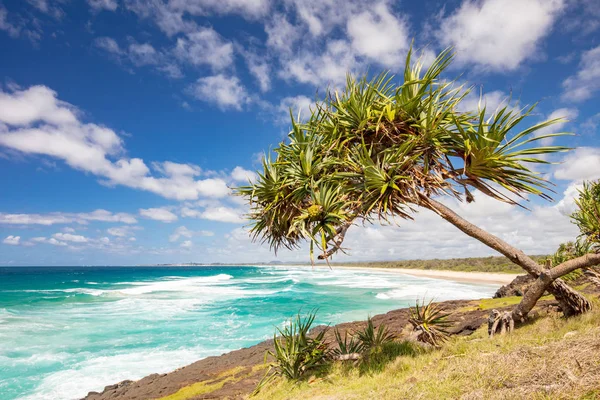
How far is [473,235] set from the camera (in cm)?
636

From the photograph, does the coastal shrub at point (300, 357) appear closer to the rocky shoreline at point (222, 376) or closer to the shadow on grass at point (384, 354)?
the shadow on grass at point (384, 354)

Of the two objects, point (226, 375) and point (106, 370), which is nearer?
point (226, 375)

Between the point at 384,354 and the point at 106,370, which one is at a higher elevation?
the point at 384,354

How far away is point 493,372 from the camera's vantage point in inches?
175

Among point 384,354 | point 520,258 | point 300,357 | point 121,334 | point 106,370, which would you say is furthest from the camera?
point 121,334

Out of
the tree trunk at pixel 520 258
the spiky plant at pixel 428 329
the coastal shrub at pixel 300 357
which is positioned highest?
the tree trunk at pixel 520 258

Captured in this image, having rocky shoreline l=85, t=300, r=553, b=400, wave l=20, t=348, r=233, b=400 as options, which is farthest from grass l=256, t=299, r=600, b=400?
wave l=20, t=348, r=233, b=400

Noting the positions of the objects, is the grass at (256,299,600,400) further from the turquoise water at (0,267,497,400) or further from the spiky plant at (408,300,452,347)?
the turquoise water at (0,267,497,400)

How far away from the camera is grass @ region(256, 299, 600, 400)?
12.6 ft

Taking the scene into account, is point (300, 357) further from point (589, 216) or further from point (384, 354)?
point (589, 216)

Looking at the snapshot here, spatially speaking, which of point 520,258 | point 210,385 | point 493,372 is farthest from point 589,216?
point 210,385

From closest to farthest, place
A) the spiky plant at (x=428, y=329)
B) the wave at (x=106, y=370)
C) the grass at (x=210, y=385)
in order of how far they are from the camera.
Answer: the spiky plant at (x=428, y=329) → the grass at (x=210, y=385) → the wave at (x=106, y=370)

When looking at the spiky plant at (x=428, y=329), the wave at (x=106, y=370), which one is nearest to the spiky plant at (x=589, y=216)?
the spiky plant at (x=428, y=329)

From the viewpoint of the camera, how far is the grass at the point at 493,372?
12.6ft
